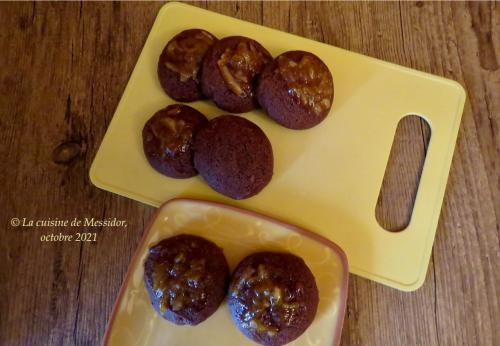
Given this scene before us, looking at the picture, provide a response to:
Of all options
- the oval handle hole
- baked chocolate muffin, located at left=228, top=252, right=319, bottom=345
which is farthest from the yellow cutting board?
baked chocolate muffin, located at left=228, top=252, right=319, bottom=345

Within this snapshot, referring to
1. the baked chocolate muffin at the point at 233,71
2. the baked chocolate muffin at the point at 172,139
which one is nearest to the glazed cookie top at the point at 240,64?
the baked chocolate muffin at the point at 233,71

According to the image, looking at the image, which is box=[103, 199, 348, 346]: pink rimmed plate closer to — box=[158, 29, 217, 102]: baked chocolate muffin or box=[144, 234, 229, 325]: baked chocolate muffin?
box=[144, 234, 229, 325]: baked chocolate muffin

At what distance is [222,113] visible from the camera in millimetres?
1152

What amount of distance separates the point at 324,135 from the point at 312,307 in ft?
1.37

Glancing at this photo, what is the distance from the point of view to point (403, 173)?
1.14m

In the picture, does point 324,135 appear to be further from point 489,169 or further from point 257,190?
point 489,169

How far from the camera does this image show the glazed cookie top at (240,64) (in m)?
1.07

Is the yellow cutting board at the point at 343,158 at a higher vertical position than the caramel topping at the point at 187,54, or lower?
lower

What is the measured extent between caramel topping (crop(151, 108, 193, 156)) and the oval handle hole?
1.62 feet

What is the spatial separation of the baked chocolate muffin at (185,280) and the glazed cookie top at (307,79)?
41 cm

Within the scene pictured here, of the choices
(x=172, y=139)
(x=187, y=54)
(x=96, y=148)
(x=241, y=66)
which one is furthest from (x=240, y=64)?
(x=96, y=148)

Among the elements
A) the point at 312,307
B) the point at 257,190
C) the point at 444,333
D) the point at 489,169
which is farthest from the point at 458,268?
the point at 257,190

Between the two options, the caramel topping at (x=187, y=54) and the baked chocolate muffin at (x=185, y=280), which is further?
the caramel topping at (x=187, y=54)

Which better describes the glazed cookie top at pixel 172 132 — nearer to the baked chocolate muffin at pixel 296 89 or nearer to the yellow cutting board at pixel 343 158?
the yellow cutting board at pixel 343 158
